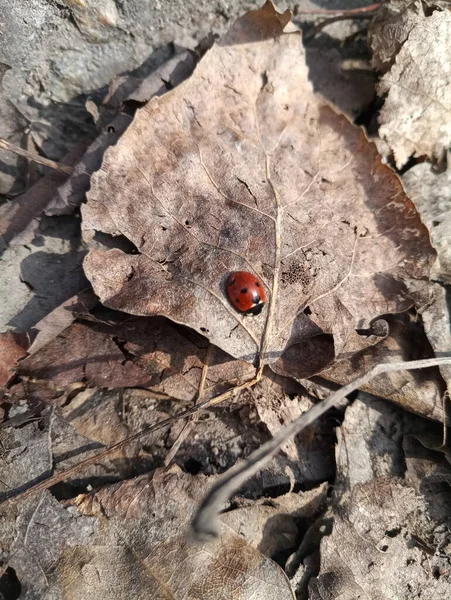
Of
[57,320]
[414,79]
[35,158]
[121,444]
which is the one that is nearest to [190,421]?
[121,444]

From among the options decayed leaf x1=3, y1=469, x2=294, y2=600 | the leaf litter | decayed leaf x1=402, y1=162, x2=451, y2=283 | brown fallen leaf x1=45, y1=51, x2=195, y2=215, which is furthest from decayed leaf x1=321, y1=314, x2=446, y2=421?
brown fallen leaf x1=45, y1=51, x2=195, y2=215

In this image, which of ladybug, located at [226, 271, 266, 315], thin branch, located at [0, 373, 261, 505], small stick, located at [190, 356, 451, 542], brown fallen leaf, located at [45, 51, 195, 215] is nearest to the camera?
small stick, located at [190, 356, 451, 542]

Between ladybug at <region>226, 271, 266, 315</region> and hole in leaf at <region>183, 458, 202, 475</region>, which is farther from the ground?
ladybug at <region>226, 271, 266, 315</region>

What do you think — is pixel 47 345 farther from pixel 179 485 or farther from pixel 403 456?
pixel 403 456

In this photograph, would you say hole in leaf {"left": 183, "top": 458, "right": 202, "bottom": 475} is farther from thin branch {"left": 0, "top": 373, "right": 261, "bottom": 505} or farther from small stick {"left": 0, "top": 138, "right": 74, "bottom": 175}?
small stick {"left": 0, "top": 138, "right": 74, "bottom": 175}

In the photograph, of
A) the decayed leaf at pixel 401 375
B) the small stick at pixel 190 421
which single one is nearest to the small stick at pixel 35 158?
the small stick at pixel 190 421

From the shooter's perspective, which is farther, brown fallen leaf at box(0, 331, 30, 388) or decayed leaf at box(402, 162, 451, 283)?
decayed leaf at box(402, 162, 451, 283)

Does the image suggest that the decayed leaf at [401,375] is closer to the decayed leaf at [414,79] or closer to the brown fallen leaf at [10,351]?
the decayed leaf at [414,79]
